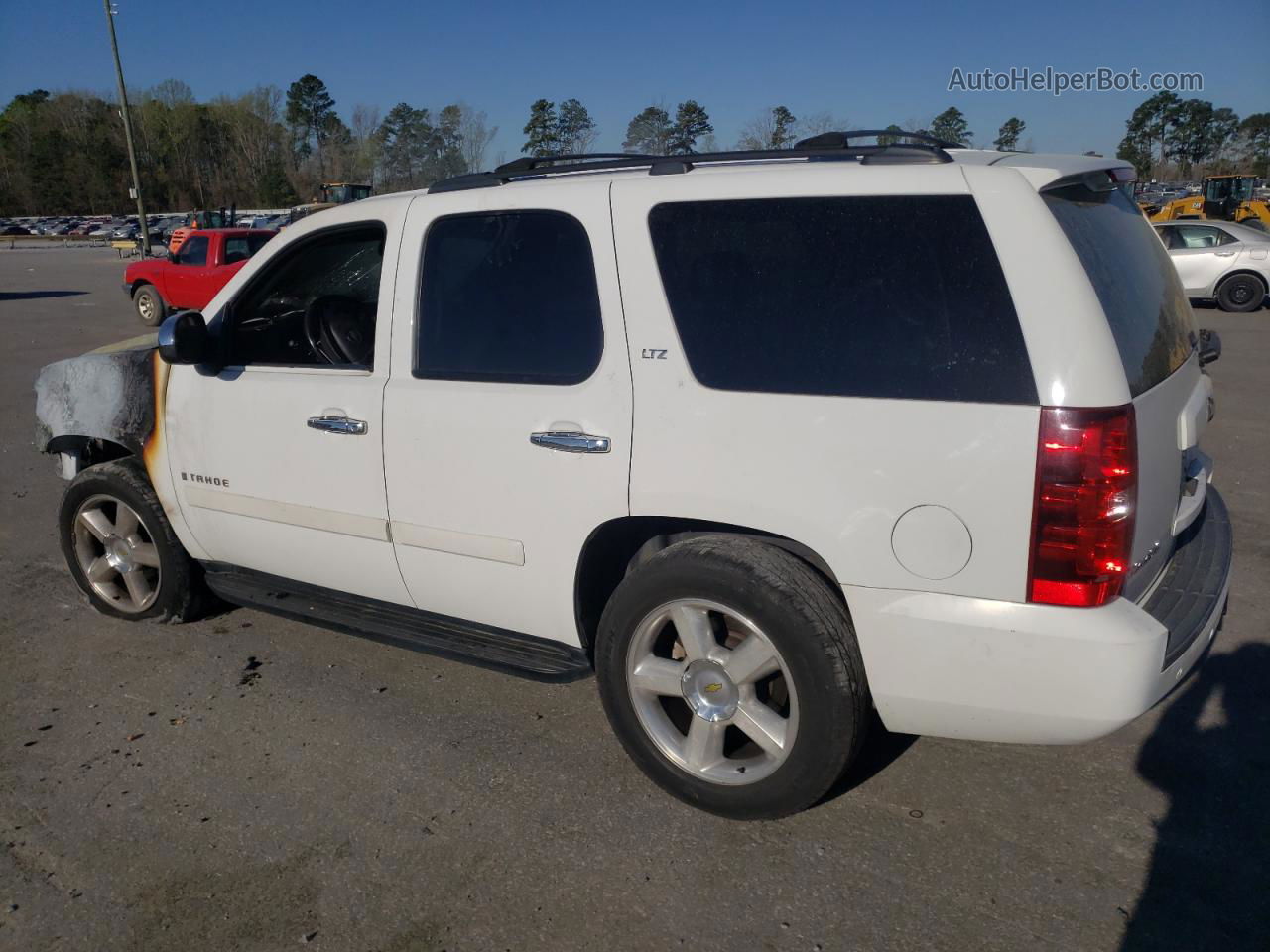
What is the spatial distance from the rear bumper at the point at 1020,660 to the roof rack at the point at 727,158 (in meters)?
1.24

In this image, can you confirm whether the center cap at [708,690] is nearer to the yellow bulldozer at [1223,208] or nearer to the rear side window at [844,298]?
the rear side window at [844,298]

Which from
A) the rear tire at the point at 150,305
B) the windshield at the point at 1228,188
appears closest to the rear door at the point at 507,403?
the rear tire at the point at 150,305

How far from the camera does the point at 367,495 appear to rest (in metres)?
3.56

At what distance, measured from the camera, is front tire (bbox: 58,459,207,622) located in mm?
4332

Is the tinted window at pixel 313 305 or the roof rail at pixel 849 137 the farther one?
the tinted window at pixel 313 305

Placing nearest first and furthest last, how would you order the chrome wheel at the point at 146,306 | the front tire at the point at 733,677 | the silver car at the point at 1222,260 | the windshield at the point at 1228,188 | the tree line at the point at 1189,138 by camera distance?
the front tire at the point at 733,677 < the silver car at the point at 1222,260 < the chrome wheel at the point at 146,306 < the windshield at the point at 1228,188 < the tree line at the point at 1189,138

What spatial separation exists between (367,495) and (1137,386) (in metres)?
2.50

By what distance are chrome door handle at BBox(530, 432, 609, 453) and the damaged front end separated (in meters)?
1.97

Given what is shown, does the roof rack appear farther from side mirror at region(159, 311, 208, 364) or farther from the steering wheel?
side mirror at region(159, 311, 208, 364)

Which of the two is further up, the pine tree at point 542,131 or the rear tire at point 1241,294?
the pine tree at point 542,131

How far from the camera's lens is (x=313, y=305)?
422 cm

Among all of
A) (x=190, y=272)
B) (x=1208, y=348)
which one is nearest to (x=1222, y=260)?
(x=1208, y=348)

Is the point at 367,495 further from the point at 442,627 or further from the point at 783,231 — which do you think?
the point at 783,231

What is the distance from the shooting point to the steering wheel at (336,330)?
4.12 m
